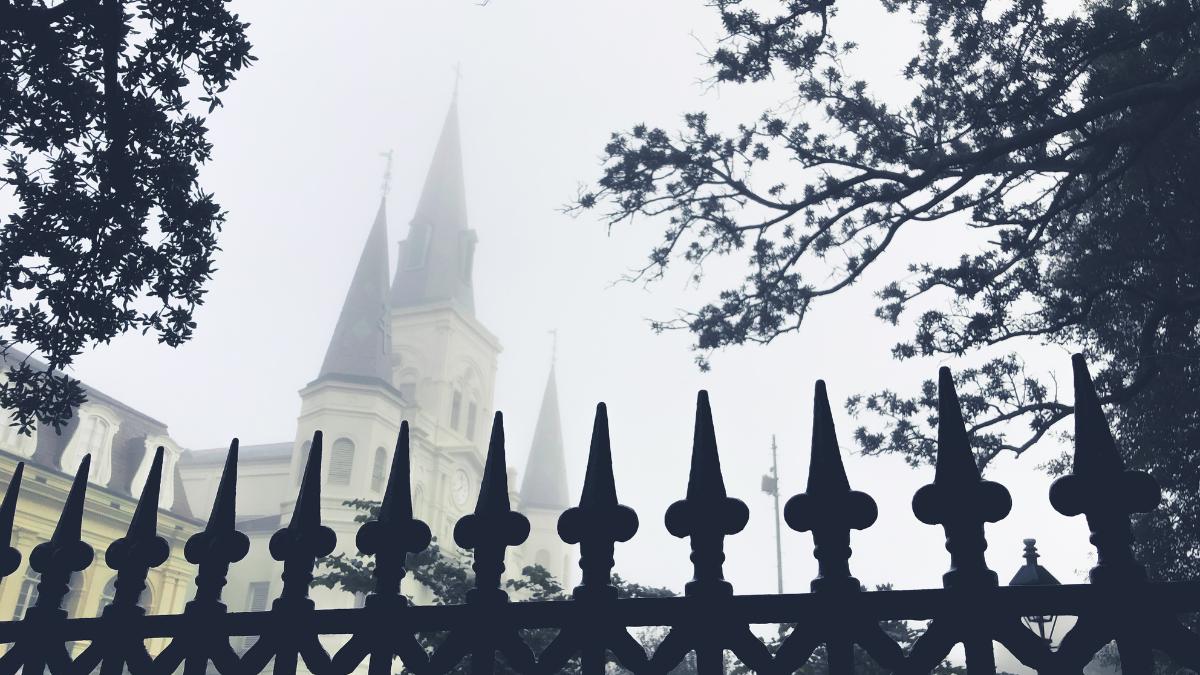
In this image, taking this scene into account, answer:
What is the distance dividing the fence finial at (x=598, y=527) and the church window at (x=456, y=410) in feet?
186

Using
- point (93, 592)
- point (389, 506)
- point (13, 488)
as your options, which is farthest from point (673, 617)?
point (93, 592)

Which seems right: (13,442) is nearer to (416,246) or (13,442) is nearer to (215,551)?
(215,551)

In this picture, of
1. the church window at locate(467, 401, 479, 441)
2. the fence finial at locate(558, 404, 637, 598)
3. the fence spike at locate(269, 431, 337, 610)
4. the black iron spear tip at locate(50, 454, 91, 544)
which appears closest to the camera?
the fence finial at locate(558, 404, 637, 598)

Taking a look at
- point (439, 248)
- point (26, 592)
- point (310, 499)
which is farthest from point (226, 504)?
point (439, 248)

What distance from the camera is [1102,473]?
182 cm

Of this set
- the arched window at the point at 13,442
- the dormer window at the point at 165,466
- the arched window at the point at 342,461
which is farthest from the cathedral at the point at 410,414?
the arched window at the point at 13,442

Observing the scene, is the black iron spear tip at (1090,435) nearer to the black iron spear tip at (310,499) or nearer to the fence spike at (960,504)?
the fence spike at (960,504)

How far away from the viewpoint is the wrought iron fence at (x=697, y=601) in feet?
5.81

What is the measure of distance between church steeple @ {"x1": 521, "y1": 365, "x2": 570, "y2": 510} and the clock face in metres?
7.61

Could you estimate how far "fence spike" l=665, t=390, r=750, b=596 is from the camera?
6.48ft

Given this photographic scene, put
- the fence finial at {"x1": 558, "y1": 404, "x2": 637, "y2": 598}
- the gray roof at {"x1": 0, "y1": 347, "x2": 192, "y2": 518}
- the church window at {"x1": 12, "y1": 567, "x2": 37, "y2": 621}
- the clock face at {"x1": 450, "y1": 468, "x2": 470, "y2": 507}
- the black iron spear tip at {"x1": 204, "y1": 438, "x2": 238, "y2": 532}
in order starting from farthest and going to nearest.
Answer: the clock face at {"x1": 450, "y1": 468, "x2": 470, "y2": 507} < the gray roof at {"x1": 0, "y1": 347, "x2": 192, "y2": 518} < the church window at {"x1": 12, "y1": 567, "x2": 37, "y2": 621} < the black iron spear tip at {"x1": 204, "y1": 438, "x2": 238, "y2": 532} < the fence finial at {"x1": 558, "y1": 404, "x2": 637, "y2": 598}

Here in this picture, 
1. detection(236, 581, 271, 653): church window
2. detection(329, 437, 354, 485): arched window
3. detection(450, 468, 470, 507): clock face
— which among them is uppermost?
detection(450, 468, 470, 507): clock face

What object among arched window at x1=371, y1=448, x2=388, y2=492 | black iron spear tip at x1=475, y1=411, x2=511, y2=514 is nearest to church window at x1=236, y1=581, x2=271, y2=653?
arched window at x1=371, y1=448, x2=388, y2=492

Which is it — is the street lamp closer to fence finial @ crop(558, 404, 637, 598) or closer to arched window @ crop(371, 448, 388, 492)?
fence finial @ crop(558, 404, 637, 598)
